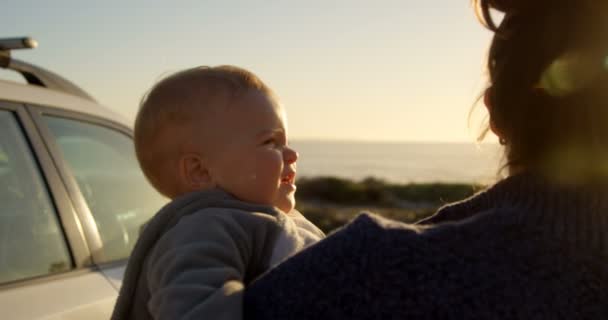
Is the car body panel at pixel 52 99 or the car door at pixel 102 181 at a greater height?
the car body panel at pixel 52 99

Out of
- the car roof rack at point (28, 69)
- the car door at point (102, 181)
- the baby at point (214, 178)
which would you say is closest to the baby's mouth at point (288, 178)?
the baby at point (214, 178)

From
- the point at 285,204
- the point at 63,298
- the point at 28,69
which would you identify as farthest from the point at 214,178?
the point at 28,69

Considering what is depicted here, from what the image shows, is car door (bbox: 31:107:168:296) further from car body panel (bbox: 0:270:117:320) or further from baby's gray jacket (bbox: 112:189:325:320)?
baby's gray jacket (bbox: 112:189:325:320)

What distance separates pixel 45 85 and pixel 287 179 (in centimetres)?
170

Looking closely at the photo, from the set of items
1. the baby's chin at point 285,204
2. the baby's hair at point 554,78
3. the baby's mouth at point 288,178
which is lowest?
the baby's chin at point 285,204

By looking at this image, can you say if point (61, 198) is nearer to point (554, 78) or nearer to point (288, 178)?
point (288, 178)

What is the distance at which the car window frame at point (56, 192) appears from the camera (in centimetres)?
288

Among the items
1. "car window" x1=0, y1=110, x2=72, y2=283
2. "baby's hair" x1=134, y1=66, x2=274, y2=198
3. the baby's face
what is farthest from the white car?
the baby's face

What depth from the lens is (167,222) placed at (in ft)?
5.69

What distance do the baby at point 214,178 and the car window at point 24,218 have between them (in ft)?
3.08

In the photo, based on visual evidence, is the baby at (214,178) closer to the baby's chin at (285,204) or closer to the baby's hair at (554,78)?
the baby's chin at (285,204)

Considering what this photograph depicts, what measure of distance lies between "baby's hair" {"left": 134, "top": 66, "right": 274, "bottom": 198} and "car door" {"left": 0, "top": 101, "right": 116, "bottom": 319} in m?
0.81

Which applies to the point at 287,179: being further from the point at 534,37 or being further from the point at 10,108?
the point at 10,108

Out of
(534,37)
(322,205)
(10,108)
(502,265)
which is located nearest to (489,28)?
(534,37)
